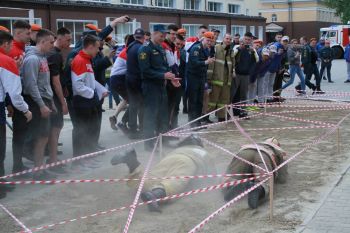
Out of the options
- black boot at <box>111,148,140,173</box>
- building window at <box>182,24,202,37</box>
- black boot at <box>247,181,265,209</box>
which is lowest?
black boot at <box>247,181,265,209</box>

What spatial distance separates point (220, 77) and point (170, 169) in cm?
538

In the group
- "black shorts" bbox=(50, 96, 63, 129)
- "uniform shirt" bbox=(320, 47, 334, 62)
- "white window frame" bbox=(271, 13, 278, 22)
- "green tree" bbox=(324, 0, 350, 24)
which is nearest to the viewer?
"black shorts" bbox=(50, 96, 63, 129)

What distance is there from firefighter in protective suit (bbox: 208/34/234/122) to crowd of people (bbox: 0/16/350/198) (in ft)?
0.07

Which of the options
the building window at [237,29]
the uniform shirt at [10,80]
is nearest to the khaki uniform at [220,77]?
the uniform shirt at [10,80]

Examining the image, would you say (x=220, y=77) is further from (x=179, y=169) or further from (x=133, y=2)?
(x=133, y=2)

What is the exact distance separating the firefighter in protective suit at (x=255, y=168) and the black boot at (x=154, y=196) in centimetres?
75

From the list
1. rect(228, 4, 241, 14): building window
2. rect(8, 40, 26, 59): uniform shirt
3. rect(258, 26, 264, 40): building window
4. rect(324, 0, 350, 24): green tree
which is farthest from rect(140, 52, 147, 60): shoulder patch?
rect(258, 26, 264, 40): building window

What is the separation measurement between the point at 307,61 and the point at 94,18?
526 inches

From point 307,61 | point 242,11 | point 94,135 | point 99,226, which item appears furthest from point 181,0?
point 99,226

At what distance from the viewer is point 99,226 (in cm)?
478

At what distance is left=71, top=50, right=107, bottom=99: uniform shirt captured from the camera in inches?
275

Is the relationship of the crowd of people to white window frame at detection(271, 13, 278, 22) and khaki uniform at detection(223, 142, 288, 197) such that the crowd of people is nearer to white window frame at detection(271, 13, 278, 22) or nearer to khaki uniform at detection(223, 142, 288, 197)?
khaki uniform at detection(223, 142, 288, 197)

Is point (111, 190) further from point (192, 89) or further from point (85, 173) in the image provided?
point (192, 89)

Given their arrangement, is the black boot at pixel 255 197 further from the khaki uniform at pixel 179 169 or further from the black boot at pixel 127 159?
the black boot at pixel 127 159
